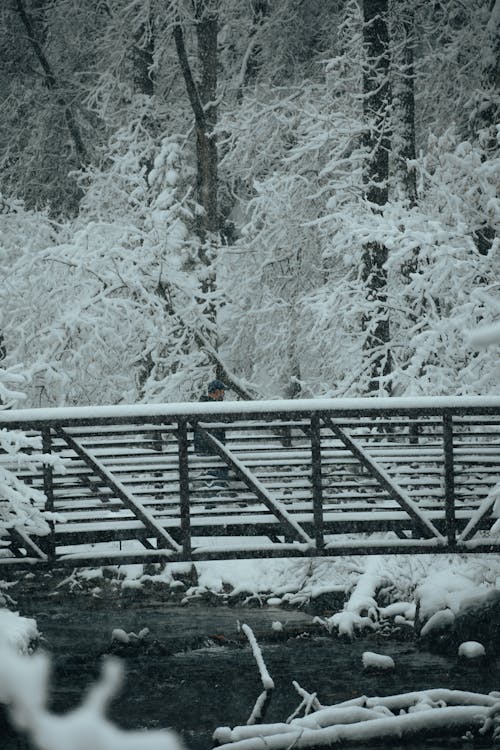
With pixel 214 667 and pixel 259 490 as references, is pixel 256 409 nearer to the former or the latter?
pixel 259 490

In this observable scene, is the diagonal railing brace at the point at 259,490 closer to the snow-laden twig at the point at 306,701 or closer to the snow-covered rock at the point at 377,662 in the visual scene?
the snow-covered rock at the point at 377,662

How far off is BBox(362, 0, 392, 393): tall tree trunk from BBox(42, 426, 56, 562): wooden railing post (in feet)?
19.2

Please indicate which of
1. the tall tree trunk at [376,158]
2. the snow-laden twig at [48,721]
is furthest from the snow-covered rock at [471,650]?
the snow-laden twig at [48,721]

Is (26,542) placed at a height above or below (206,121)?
below

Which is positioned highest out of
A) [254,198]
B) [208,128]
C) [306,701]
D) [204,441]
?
[208,128]

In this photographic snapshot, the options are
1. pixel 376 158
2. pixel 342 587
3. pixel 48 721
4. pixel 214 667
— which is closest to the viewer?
pixel 48 721

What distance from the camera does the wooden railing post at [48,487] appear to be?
8734 mm

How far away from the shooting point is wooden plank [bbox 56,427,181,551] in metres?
8.79

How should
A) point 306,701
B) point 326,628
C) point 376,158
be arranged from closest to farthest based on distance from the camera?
point 306,701, point 326,628, point 376,158

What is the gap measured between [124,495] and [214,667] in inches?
69.1

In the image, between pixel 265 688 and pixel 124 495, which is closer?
pixel 265 688

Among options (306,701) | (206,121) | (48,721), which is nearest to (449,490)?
(306,701)

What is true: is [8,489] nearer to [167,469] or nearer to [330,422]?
[167,469]

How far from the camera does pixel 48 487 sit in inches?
351
